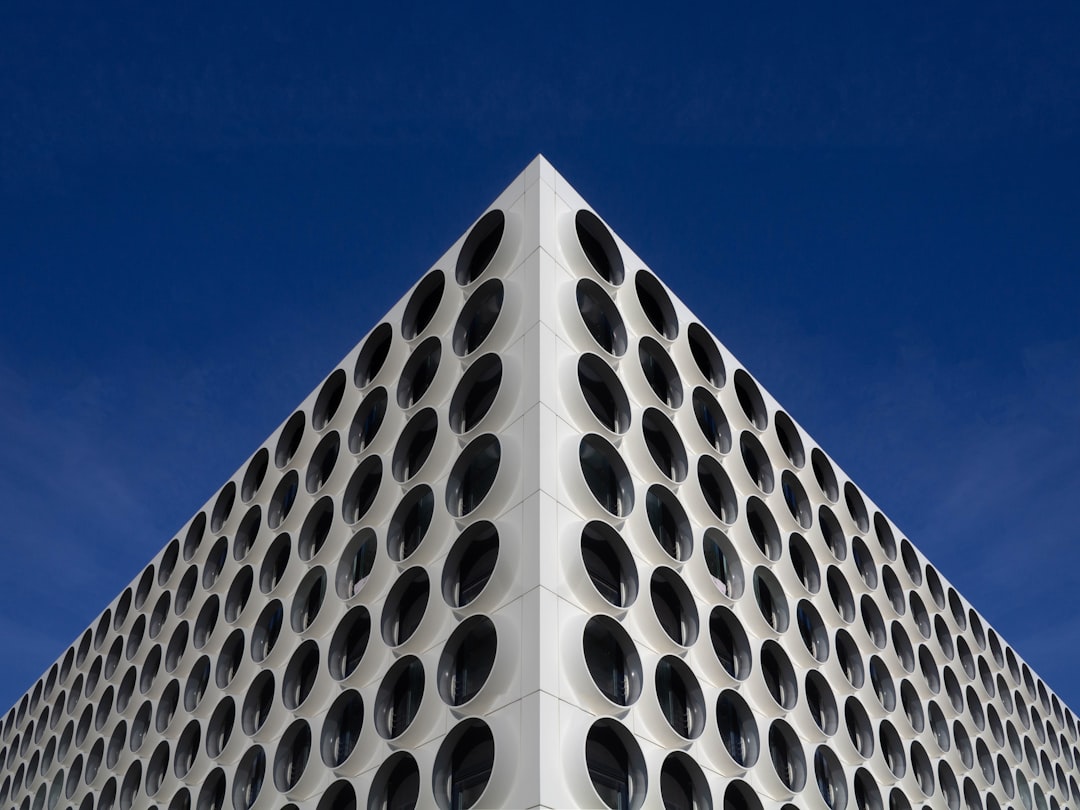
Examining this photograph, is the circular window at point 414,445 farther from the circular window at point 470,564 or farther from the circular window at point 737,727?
the circular window at point 737,727

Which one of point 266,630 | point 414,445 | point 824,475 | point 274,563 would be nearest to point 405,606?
point 414,445

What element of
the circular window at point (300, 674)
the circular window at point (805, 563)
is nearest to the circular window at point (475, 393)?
the circular window at point (300, 674)

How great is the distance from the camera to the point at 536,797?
18.0m

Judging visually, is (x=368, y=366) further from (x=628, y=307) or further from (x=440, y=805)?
(x=440, y=805)

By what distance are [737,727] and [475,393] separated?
1049cm

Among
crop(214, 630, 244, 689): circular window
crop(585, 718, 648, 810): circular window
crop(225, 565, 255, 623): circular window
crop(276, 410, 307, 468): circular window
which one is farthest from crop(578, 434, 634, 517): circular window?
crop(225, 565, 255, 623): circular window

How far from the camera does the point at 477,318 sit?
26984mm

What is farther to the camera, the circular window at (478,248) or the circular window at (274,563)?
the circular window at (274,563)

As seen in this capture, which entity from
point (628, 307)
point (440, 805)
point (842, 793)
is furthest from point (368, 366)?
point (842, 793)

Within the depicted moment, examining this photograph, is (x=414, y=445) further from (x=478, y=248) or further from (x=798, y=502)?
(x=798, y=502)

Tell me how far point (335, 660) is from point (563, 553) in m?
8.28

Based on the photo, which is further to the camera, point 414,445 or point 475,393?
point 414,445

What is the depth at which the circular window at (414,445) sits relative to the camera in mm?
26656

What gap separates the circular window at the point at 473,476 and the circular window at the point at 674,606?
446cm
